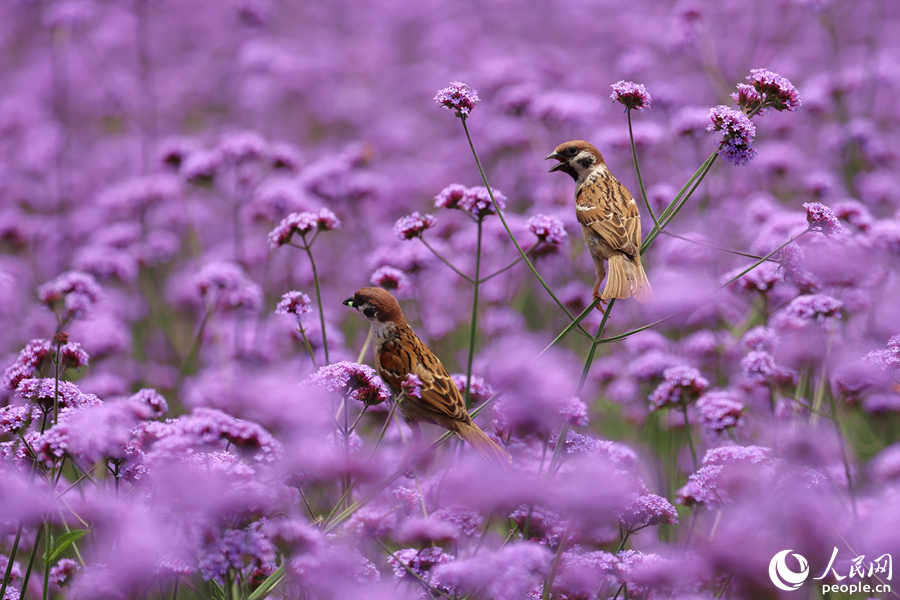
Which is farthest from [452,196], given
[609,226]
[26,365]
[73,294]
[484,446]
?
[73,294]

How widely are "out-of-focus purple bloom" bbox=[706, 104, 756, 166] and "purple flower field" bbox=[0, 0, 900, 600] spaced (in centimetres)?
1

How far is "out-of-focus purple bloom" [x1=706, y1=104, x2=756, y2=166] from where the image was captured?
98.9 inches

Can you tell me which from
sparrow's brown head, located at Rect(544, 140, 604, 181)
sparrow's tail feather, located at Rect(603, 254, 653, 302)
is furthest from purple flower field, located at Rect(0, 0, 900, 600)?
sparrow's brown head, located at Rect(544, 140, 604, 181)

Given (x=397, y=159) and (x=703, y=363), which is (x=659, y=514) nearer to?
(x=703, y=363)

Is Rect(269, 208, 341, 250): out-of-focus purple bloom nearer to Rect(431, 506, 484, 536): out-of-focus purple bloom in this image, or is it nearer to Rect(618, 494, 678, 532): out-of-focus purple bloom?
Rect(431, 506, 484, 536): out-of-focus purple bloom

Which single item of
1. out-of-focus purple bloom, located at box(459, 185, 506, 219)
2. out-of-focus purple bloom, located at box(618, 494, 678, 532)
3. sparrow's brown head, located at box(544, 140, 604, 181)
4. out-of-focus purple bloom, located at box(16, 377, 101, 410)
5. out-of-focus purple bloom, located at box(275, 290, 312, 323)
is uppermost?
sparrow's brown head, located at box(544, 140, 604, 181)

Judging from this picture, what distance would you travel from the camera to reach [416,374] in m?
2.79

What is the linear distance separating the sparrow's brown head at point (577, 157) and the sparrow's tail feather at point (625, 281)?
0.57 meters

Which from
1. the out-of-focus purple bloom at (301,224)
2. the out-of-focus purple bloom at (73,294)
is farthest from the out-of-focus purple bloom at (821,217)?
the out-of-focus purple bloom at (73,294)

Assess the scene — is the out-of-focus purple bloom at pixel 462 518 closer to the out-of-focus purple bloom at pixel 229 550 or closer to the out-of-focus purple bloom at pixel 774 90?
the out-of-focus purple bloom at pixel 229 550

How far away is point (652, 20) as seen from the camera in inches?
460

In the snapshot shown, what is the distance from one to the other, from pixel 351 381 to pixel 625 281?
1110 millimetres

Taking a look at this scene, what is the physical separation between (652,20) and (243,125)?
6.76 metres

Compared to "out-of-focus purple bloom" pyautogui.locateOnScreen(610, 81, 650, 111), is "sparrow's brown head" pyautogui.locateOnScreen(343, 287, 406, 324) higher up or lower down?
lower down
